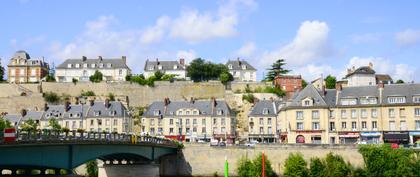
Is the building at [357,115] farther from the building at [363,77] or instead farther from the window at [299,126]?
the building at [363,77]

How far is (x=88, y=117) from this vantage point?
3282 inches

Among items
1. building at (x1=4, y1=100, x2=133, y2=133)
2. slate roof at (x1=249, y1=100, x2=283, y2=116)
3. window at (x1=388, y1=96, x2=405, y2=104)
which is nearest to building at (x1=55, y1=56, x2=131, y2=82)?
building at (x1=4, y1=100, x2=133, y2=133)

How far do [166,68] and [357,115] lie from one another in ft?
172

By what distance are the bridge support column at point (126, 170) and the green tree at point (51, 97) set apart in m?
48.2

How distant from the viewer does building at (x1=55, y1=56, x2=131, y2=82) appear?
11094 cm

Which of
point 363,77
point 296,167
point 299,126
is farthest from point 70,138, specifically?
point 363,77

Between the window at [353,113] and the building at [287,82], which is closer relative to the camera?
the window at [353,113]

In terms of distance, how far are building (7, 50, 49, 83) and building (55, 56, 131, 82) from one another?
553cm

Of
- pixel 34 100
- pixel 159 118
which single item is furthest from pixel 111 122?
pixel 34 100

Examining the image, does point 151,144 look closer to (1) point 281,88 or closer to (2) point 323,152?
(2) point 323,152

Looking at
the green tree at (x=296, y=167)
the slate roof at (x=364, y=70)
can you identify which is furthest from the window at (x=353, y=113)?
the slate roof at (x=364, y=70)

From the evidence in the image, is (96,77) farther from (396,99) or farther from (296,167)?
(296,167)

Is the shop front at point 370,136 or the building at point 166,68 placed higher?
the building at point 166,68

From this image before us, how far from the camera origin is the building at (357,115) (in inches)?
2569
